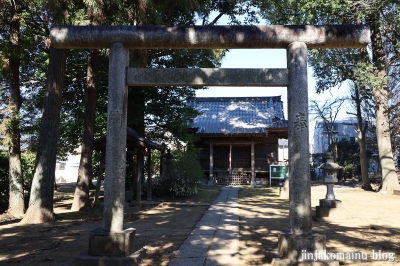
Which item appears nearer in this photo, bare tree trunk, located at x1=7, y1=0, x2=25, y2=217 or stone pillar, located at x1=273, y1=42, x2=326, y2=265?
stone pillar, located at x1=273, y1=42, x2=326, y2=265

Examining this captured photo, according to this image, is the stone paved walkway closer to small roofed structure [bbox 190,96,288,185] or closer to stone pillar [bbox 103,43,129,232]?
stone pillar [bbox 103,43,129,232]

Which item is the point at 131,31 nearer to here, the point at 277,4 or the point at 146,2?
the point at 146,2

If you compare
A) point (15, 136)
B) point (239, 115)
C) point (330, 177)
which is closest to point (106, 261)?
point (15, 136)

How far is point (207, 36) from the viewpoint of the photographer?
5.02 metres

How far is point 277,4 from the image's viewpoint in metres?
14.4

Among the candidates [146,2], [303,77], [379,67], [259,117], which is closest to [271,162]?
[259,117]

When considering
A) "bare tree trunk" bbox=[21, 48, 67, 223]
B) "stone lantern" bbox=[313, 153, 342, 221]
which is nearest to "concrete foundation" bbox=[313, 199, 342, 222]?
"stone lantern" bbox=[313, 153, 342, 221]

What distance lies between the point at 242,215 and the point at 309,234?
4.95 meters

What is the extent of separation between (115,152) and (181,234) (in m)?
2.89

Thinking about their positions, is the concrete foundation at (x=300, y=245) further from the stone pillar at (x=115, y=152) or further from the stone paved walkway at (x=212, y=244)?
the stone pillar at (x=115, y=152)

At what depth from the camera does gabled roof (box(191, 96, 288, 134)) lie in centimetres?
A: 2184

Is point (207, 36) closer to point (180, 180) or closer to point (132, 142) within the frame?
point (132, 142)

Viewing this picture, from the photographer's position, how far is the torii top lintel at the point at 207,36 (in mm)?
4918

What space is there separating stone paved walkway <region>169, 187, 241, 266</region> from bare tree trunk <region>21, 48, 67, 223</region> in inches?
160
